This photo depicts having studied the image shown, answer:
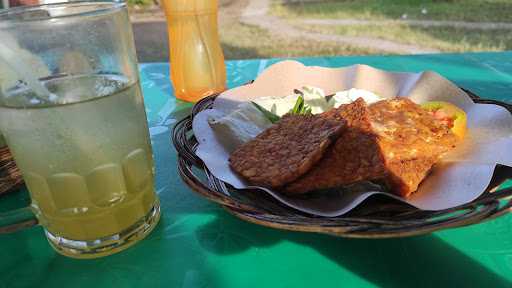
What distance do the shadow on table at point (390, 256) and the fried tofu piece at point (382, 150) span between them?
0.09 m

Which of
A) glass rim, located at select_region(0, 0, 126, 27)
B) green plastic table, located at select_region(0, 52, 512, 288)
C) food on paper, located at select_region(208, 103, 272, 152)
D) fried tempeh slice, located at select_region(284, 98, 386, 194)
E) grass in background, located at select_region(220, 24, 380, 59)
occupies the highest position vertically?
glass rim, located at select_region(0, 0, 126, 27)

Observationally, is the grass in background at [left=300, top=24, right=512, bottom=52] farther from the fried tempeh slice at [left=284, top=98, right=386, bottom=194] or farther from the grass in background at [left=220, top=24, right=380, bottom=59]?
the fried tempeh slice at [left=284, top=98, right=386, bottom=194]

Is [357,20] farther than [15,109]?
Yes

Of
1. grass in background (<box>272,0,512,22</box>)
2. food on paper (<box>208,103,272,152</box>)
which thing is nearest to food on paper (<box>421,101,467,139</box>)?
food on paper (<box>208,103,272,152</box>)

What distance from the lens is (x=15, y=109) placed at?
63 centimetres

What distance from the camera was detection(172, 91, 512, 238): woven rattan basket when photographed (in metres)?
0.58

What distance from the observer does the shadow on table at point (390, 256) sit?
0.62 metres

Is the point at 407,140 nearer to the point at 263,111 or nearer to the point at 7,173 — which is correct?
the point at 263,111

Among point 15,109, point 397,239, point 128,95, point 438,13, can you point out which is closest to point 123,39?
point 128,95

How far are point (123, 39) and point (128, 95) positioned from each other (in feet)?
0.31

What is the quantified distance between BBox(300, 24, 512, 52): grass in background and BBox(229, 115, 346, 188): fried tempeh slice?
13.3 ft

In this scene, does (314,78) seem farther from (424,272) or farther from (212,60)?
(424,272)

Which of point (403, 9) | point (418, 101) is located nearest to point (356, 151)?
point (418, 101)

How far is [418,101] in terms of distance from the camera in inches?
45.5
